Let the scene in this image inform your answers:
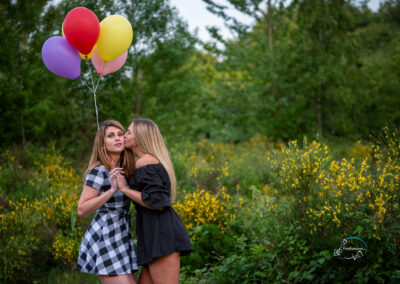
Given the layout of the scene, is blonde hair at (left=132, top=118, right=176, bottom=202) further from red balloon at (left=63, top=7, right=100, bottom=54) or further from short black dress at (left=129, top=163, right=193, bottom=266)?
red balloon at (left=63, top=7, right=100, bottom=54)

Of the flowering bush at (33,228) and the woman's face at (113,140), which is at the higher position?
the woman's face at (113,140)

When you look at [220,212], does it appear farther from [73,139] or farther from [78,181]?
[73,139]

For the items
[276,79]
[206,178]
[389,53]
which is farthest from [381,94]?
[206,178]

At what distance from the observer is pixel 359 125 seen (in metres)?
12.4

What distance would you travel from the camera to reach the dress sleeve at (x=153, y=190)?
2.41 meters

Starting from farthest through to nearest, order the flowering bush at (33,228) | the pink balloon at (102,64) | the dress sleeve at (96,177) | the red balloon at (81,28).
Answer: the flowering bush at (33,228) < the pink balloon at (102,64) < the red balloon at (81,28) < the dress sleeve at (96,177)

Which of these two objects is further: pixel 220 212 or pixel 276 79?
pixel 276 79

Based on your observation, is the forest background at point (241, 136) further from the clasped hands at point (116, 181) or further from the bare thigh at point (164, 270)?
the clasped hands at point (116, 181)

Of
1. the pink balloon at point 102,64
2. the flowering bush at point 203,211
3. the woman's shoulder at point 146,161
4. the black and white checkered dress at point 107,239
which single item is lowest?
the flowering bush at point 203,211

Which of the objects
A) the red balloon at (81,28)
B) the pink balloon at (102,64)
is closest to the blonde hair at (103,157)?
the red balloon at (81,28)

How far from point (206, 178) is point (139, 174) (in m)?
3.67

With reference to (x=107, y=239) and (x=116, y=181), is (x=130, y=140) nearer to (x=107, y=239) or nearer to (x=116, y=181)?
(x=116, y=181)

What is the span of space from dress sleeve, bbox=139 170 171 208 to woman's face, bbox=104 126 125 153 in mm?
370

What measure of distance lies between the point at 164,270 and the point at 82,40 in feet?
7.48
